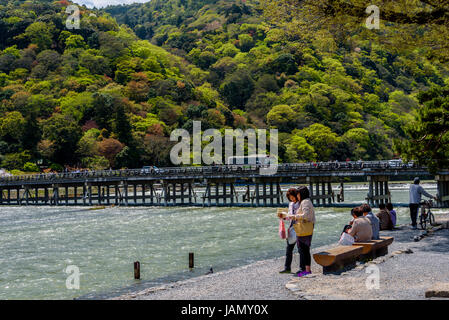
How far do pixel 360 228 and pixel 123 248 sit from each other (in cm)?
1135

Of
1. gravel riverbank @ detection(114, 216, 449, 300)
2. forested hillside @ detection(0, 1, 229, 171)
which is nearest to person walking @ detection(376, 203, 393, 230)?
gravel riverbank @ detection(114, 216, 449, 300)

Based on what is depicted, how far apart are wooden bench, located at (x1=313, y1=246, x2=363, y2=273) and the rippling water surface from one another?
184 inches

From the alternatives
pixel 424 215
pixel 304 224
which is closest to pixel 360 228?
pixel 304 224

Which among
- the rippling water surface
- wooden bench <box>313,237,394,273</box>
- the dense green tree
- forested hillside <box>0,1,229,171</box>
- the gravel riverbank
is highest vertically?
forested hillside <box>0,1,229,171</box>

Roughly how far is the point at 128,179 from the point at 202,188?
3851 centimetres

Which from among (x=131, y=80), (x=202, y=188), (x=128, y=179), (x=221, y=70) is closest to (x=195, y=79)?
(x=221, y=70)

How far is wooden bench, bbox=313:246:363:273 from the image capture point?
891 centimetres

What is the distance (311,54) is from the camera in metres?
118

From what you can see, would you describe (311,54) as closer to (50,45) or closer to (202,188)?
(202,188)

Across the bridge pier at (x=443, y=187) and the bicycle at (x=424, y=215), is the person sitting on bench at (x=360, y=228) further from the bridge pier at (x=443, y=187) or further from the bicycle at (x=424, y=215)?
the bridge pier at (x=443, y=187)

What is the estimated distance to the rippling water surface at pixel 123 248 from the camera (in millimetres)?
12633

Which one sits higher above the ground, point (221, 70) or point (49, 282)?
point (221, 70)

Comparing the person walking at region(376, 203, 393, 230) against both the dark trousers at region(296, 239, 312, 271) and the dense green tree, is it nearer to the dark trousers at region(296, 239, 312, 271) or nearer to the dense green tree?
the dense green tree

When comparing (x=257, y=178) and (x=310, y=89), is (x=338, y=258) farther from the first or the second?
(x=310, y=89)
